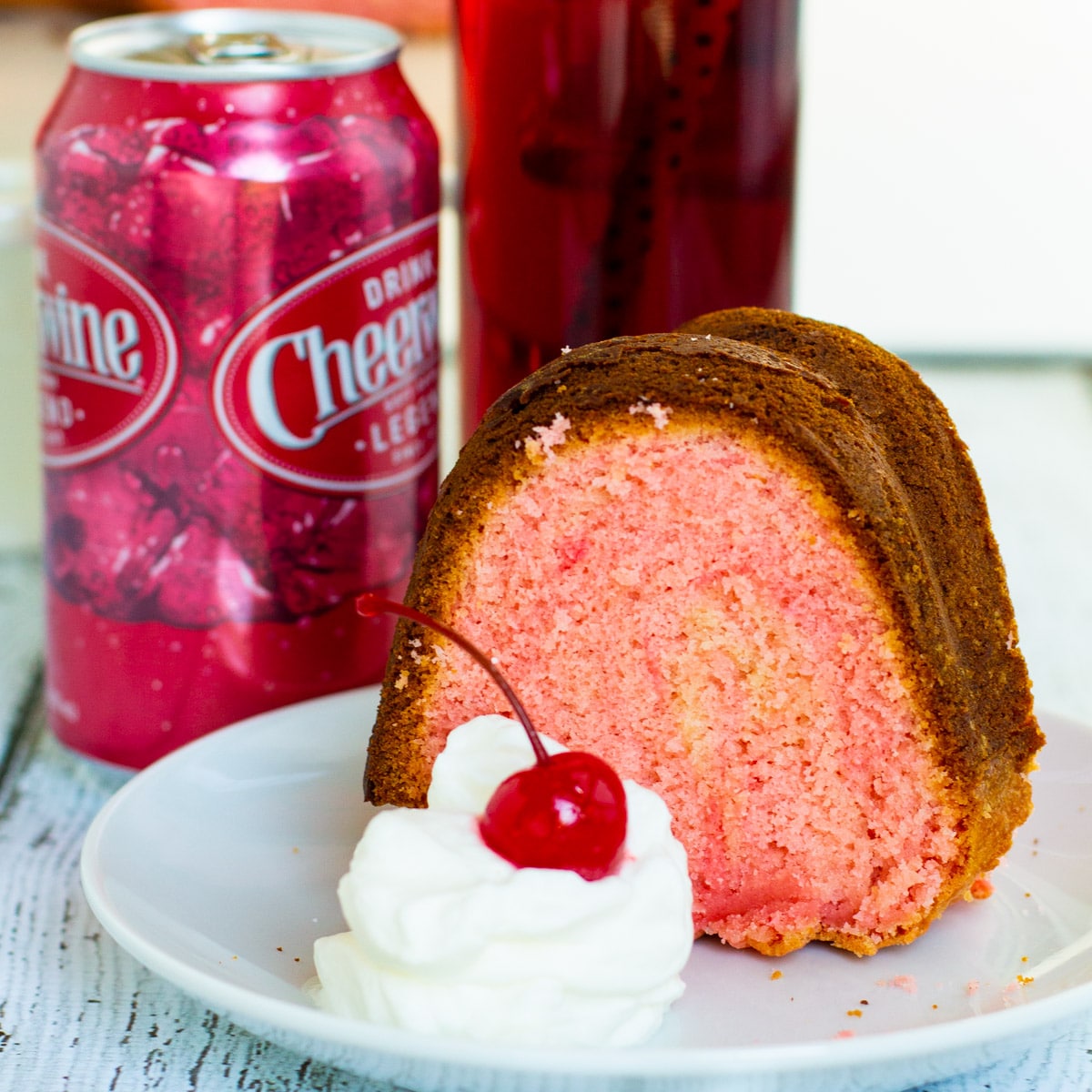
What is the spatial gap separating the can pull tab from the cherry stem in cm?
37

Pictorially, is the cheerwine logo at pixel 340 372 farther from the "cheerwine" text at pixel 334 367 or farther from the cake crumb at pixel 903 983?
the cake crumb at pixel 903 983

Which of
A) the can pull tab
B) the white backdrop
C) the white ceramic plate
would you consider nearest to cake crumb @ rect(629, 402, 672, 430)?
the white ceramic plate

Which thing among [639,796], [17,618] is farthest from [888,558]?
[17,618]

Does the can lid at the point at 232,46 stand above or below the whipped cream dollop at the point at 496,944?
above

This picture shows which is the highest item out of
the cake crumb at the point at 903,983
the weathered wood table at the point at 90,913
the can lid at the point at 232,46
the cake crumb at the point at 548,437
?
the can lid at the point at 232,46

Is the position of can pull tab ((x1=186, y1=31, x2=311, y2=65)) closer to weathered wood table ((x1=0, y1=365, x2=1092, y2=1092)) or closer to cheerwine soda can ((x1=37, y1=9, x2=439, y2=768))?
cheerwine soda can ((x1=37, y1=9, x2=439, y2=768))

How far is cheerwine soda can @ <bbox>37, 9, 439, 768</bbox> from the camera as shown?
0.85m

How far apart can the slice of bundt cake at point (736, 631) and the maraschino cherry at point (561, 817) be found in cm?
9

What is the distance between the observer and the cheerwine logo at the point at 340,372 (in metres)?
0.88

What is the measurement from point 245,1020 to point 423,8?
156 centimetres

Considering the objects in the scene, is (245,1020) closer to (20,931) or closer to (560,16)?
(20,931)

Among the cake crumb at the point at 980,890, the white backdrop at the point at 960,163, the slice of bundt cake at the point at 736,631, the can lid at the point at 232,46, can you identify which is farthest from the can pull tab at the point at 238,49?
the white backdrop at the point at 960,163

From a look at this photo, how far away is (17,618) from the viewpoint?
1221 millimetres

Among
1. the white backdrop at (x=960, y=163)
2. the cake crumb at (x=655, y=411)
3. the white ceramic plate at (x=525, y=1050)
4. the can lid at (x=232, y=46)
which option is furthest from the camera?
the white backdrop at (x=960, y=163)
